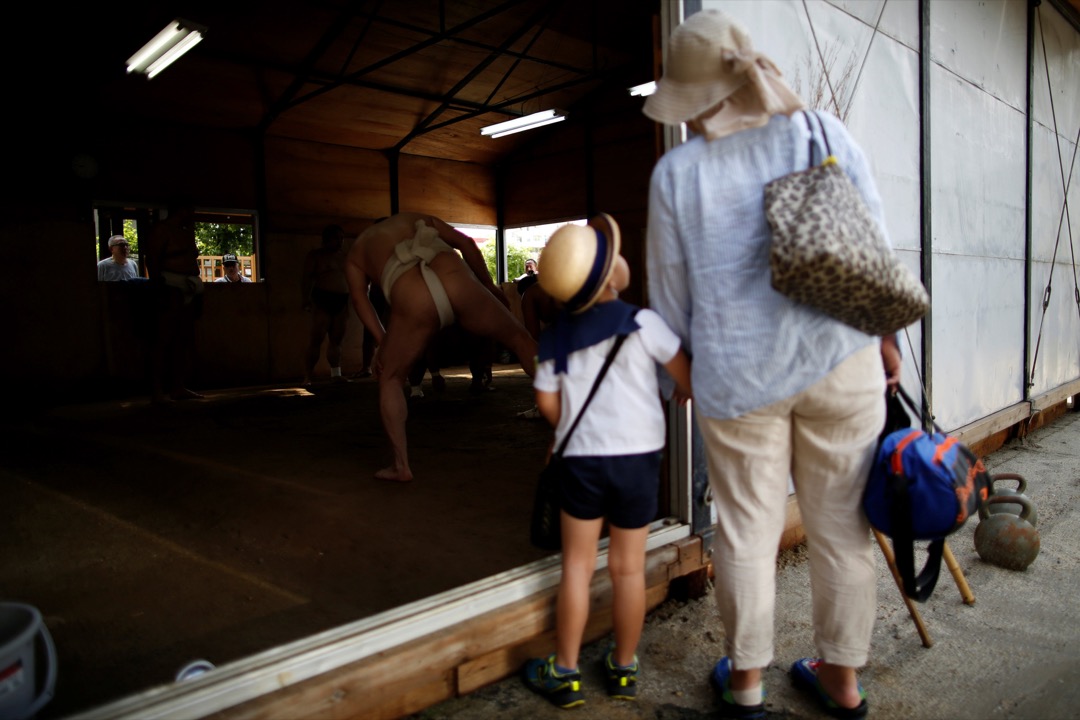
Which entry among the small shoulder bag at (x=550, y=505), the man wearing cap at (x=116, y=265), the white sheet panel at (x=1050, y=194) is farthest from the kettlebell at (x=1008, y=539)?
the man wearing cap at (x=116, y=265)

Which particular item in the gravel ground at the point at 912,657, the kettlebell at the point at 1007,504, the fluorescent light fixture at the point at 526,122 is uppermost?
the fluorescent light fixture at the point at 526,122

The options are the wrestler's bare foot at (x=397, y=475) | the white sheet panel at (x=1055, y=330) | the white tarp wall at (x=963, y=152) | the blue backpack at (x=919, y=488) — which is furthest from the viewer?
the white sheet panel at (x=1055, y=330)

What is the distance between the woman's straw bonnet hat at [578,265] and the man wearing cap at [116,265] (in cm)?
778

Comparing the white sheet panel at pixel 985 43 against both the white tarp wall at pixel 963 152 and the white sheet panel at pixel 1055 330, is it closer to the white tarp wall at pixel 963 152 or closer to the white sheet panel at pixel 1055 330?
the white tarp wall at pixel 963 152

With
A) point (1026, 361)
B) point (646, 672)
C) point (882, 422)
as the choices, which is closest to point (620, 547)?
point (646, 672)

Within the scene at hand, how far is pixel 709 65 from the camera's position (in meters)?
1.69

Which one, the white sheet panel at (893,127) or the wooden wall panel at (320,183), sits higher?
the wooden wall panel at (320,183)

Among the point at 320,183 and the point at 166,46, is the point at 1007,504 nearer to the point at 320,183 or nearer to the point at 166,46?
the point at 166,46

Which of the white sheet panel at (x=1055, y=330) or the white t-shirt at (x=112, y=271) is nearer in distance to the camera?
the white sheet panel at (x=1055, y=330)

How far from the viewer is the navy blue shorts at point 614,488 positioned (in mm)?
1857

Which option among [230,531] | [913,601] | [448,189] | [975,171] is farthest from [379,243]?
[448,189]

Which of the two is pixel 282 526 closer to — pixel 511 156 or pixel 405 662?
pixel 405 662

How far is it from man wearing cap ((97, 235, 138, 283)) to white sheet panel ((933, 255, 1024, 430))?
8.17m

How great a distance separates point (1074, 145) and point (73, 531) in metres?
8.78
